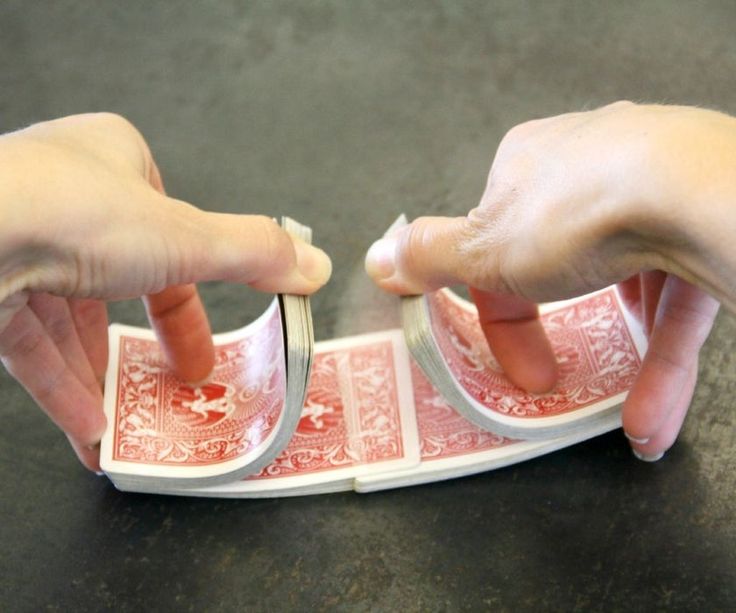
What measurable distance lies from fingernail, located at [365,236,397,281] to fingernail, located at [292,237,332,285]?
0.06m

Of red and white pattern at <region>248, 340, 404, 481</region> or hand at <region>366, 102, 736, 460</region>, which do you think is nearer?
hand at <region>366, 102, 736, 460</region>

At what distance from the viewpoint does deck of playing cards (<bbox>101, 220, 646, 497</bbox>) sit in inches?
45.0

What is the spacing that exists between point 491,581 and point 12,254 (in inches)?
26.2

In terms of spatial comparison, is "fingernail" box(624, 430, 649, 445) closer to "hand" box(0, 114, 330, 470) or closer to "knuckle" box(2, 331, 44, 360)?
"hand" box(0, 114, 330, 470)

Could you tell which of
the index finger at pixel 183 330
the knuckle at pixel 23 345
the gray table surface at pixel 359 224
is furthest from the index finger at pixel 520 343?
the knuckle at pixel 23 345

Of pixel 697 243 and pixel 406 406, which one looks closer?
pixel 697 243

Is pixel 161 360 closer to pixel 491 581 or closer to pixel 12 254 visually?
pixel 12 254

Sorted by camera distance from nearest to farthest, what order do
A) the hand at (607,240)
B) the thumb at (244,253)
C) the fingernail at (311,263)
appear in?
the hand at (607,240) < the thumb at (244,253) < the fingernail at (311,263)

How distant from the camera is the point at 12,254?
32.9 inches

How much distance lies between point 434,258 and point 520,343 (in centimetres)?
22

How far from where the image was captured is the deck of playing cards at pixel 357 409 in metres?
1.14

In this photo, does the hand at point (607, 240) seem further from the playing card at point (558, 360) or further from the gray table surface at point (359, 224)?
the gray table surface at point (359, 224)

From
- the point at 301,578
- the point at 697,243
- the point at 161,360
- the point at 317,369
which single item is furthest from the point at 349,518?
the point at 697,243

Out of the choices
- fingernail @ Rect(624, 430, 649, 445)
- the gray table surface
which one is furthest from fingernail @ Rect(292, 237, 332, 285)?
fingernail @ Rect(624, 430, 649, 445)
